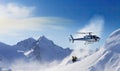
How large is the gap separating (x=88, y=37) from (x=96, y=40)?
24.6 feet

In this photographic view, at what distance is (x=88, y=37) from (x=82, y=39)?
656 centimetres

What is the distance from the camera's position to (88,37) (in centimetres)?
→ 19362

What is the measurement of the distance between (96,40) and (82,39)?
45.1ft

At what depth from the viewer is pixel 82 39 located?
654ft

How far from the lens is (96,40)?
187500 millimetres
